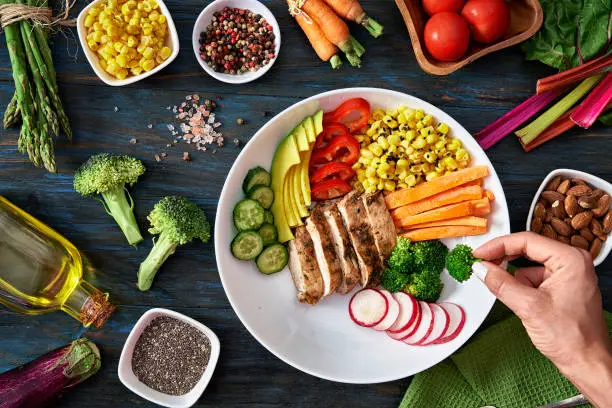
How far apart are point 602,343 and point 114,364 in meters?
2.83

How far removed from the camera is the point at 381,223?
3.47m

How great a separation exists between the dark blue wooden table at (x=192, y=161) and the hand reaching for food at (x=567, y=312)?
0.81 metres

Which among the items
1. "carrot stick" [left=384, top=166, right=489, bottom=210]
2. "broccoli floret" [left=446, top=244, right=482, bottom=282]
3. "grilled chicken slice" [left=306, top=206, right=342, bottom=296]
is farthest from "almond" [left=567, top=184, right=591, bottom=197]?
"grilled chicken slice" [left=306, top=206, right=342, bottom=296]

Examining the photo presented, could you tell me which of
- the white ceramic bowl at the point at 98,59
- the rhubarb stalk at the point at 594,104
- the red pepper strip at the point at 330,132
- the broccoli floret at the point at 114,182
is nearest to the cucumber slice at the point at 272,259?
the red pepper strip at the point at 330,132

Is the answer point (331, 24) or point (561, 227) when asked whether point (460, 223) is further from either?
point (331, 24)

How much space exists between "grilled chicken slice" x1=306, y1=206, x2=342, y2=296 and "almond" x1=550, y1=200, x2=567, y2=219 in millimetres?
1321

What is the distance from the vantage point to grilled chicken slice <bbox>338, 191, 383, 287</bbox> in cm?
347

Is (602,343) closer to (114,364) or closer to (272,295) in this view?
(272,295)

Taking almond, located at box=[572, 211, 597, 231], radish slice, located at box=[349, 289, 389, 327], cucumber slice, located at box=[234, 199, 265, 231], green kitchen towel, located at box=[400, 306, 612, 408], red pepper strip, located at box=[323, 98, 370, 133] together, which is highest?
red pepper strip, located at box=[323, 98, 370, 133]

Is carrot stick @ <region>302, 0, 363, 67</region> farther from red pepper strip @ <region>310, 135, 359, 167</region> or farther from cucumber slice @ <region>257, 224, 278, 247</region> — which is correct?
cucumber slice @ <region>257, 224, 278, 247</region>

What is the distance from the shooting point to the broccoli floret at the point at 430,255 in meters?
3.46

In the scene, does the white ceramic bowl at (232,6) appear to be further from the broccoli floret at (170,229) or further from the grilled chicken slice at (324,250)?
the grilled chicken slice at (324,250)

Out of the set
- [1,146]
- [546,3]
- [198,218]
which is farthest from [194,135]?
[546,3]

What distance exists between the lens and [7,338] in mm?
3637
